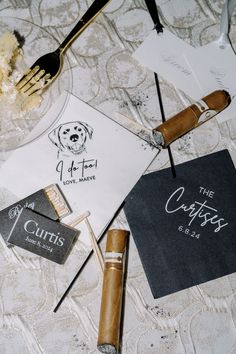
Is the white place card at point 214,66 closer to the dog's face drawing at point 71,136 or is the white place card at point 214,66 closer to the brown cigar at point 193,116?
the brown cigar at point 193,116

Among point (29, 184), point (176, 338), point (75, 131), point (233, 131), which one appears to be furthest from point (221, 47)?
point (176, 338)

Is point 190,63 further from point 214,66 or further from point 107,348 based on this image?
point 107,348

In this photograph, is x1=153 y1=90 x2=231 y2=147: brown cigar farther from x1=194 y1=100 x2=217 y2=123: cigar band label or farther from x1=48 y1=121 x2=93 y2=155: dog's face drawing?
x1=48 y1=121 x2=93 y2=155: dog's face drawing

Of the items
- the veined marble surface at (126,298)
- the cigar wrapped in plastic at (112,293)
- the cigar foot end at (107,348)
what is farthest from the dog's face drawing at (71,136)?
the cigar foot end at (107,348)

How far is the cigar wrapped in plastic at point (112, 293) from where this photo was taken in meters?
0.69

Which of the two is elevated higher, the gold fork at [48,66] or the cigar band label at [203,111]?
the gold fork at [48,66]

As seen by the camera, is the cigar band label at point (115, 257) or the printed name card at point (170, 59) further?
the printed name card at point (170, 59)

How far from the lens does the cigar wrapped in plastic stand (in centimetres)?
69

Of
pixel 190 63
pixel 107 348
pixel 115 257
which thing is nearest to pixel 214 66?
pixel 190 63

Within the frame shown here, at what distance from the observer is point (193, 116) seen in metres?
0.77

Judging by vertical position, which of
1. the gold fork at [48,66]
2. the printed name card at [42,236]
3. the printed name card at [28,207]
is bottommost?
the printed name card at [42,236]

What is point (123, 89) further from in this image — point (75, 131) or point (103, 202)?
point (103, 202)

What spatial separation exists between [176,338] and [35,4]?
766mm

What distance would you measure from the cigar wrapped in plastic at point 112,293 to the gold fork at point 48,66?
33cm
